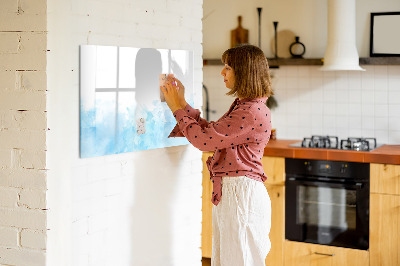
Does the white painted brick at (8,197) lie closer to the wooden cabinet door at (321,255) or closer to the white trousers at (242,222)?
the white trousers at (242,222)

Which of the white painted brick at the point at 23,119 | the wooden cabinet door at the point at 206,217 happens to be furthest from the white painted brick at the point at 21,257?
the wooden cabinet door at the point at 206,217

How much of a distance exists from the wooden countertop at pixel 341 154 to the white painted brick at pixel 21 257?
97.1 inches

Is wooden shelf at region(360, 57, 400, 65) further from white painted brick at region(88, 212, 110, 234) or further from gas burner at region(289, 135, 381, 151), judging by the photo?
white painted brick at region(88, 212, 110, 234)

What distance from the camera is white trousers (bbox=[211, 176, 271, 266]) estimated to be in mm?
2799

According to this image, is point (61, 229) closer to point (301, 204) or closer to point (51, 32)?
point (51, 32)

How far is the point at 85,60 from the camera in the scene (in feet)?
8.04

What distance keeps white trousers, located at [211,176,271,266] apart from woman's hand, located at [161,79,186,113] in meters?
0.41

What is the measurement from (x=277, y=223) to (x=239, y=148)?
1889 mm

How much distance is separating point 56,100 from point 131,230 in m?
0.79

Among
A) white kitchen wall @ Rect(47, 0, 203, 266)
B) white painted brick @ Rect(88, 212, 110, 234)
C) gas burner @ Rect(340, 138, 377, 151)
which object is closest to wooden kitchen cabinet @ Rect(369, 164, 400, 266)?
gas burner @ Rect(340, 138, 377, 151)

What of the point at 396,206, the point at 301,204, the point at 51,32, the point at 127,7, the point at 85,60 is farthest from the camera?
the point at 301,204

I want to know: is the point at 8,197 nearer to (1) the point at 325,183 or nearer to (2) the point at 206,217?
(1) the point at 325,183

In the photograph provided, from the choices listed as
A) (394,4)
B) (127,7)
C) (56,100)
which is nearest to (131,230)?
(56,100)

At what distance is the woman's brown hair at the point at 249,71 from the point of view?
2.75m
